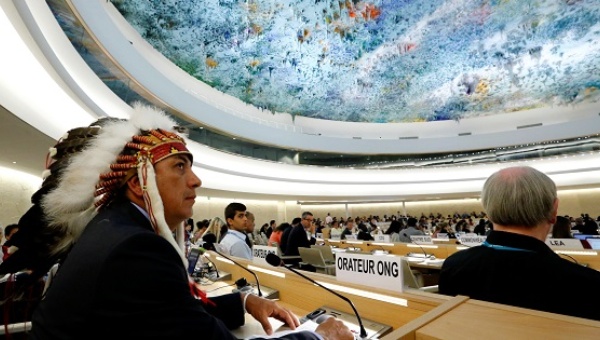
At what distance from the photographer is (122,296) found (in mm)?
672

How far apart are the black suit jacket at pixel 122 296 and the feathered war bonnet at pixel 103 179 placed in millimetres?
240

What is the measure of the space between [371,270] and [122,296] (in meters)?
1.01

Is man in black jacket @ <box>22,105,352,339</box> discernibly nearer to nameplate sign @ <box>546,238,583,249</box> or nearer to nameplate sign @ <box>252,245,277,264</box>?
nameplate sign @ <box>252,245,277,264</box>

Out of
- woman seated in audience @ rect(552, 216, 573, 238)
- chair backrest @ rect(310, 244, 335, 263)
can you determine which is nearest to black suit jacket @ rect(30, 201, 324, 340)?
chair backrest @ rect(310, 244, 335, 263)

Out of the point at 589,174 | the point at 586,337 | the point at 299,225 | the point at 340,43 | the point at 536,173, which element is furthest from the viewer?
the point at 589,174

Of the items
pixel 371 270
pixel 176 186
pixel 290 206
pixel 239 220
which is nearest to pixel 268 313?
pixel 371 270

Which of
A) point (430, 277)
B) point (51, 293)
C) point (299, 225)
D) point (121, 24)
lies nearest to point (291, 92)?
point (121, 24)

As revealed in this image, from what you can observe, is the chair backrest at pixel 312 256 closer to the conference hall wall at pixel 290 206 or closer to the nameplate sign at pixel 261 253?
the nameplate sign at pixel 261 253

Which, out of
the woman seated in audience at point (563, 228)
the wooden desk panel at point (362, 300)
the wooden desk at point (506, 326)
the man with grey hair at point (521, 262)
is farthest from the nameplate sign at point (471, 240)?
the wooden desk at point (506, 326)

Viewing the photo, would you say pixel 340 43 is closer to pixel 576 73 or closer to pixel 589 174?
pixel 576 73

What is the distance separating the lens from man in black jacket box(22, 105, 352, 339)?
2.22 feet

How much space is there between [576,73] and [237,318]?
1829 centimetres

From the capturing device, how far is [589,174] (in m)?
13.6

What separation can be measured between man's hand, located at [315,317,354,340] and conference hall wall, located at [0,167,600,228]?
7.89 meters
